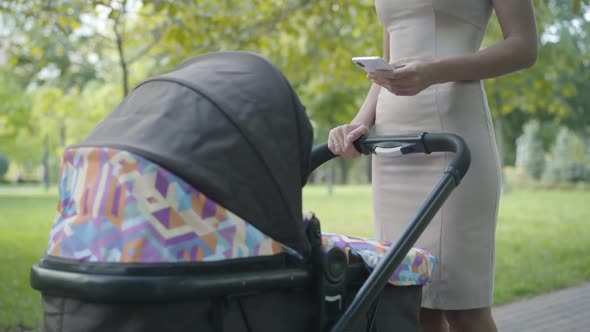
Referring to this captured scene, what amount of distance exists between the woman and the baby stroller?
332 millimetres

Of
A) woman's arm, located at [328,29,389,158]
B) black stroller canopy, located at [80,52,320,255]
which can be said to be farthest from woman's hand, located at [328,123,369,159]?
black stroller canopy, located at [80,52,320,255]

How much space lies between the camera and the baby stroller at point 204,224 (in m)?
1.57

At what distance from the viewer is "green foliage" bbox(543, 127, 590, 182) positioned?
108 feet

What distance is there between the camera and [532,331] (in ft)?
15.8

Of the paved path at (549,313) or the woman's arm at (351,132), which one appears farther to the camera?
the paved path at (549,313)

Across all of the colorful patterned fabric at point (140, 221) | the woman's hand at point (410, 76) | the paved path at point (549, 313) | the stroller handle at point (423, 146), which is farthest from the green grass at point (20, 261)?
the woman's hand at point (410, 76)

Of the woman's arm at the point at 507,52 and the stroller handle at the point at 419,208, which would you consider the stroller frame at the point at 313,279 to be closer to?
the stroller handle at the point at 419,208

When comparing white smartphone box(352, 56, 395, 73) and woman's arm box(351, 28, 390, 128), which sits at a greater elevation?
white smartphone box(352, 56, 395, 73)

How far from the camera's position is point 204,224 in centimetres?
162

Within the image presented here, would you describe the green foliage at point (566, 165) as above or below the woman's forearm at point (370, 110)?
below

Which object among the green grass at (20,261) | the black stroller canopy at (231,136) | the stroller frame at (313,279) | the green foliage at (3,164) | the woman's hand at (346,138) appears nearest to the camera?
the stroller frame at (313,279)

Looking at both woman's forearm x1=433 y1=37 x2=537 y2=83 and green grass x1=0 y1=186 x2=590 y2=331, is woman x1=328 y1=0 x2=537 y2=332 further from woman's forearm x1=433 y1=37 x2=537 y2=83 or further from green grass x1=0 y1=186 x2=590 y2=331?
green grass x1=0 y1=186 x2=590 y2=331

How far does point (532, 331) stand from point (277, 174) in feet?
12.0

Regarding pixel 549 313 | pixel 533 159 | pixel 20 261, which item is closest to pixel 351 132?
pixel 549 313
